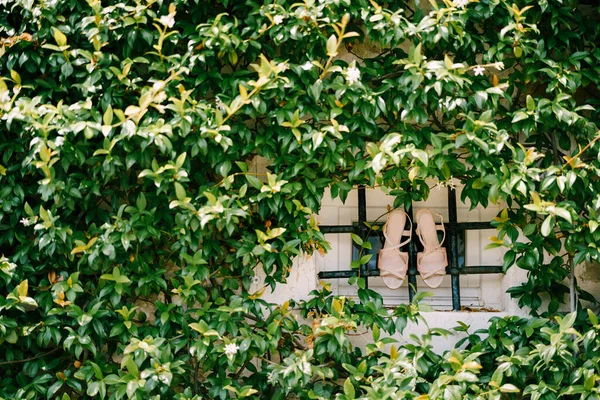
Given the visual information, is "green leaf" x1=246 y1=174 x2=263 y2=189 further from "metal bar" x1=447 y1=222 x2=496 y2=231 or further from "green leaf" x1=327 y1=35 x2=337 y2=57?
"metal bar" x1=447 y1=222 x2=496 y2=231

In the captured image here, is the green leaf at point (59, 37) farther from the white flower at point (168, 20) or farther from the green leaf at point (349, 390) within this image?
the green leaf at point (349, 390)

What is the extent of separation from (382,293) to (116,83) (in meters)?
1.62

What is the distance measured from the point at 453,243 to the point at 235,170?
1.15 m

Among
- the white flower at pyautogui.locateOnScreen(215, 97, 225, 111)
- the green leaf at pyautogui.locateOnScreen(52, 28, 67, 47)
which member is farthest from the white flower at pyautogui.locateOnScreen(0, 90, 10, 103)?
the white flower at pyautogui.locateOnScreen(215, 97, 225, 111)

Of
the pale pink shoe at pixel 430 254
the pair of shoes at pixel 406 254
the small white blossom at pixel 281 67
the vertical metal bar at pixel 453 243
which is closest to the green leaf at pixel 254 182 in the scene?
the small white blossom at pixel 281 67

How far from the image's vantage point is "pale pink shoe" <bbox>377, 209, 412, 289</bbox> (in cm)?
380

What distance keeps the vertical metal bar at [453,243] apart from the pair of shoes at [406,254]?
0.05 metres

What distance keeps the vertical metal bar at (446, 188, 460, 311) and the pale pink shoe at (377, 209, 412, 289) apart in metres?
0.22

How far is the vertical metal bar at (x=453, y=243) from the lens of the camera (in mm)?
3820

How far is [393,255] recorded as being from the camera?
3807 mm

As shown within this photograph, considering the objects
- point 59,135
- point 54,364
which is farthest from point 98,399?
point 59,135

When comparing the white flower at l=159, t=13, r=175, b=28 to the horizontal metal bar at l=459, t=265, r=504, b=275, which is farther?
the horizontal metal bar at l=459, t=265, r=504, b=275

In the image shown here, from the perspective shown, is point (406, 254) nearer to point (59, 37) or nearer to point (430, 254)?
point (430, 254)

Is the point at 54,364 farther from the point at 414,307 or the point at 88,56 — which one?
the point at 414,307
